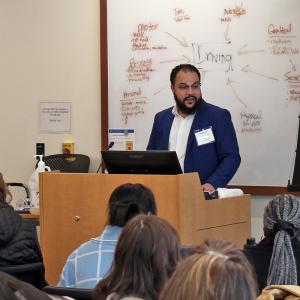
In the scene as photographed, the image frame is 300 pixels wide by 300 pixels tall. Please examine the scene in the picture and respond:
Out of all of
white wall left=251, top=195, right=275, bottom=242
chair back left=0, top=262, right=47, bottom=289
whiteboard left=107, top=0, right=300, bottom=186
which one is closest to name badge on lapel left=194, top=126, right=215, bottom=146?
whiteboard left=107, top=0, right=300, bottom=186

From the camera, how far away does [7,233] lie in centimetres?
367

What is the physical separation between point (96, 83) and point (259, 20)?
1494 millimetres

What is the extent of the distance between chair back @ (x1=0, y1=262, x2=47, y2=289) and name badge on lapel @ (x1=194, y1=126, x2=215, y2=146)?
134 centimetres

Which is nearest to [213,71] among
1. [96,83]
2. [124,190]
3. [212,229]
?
[96,83]

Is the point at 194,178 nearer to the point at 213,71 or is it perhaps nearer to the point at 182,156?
the point at 182,156

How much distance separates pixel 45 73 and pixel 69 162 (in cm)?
85

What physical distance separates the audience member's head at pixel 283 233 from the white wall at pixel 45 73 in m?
3.13

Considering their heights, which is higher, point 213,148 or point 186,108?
point 186,108

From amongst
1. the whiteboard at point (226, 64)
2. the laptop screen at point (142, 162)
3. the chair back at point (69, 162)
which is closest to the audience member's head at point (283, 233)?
the laptop screen at point (142, 162)

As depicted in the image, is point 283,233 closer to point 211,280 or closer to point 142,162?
point 142,162

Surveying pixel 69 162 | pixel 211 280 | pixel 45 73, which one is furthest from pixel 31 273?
pixel 45 73

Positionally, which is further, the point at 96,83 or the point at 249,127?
the point at 96,83

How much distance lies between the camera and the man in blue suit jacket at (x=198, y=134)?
4.35 metres

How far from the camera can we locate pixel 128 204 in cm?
298
